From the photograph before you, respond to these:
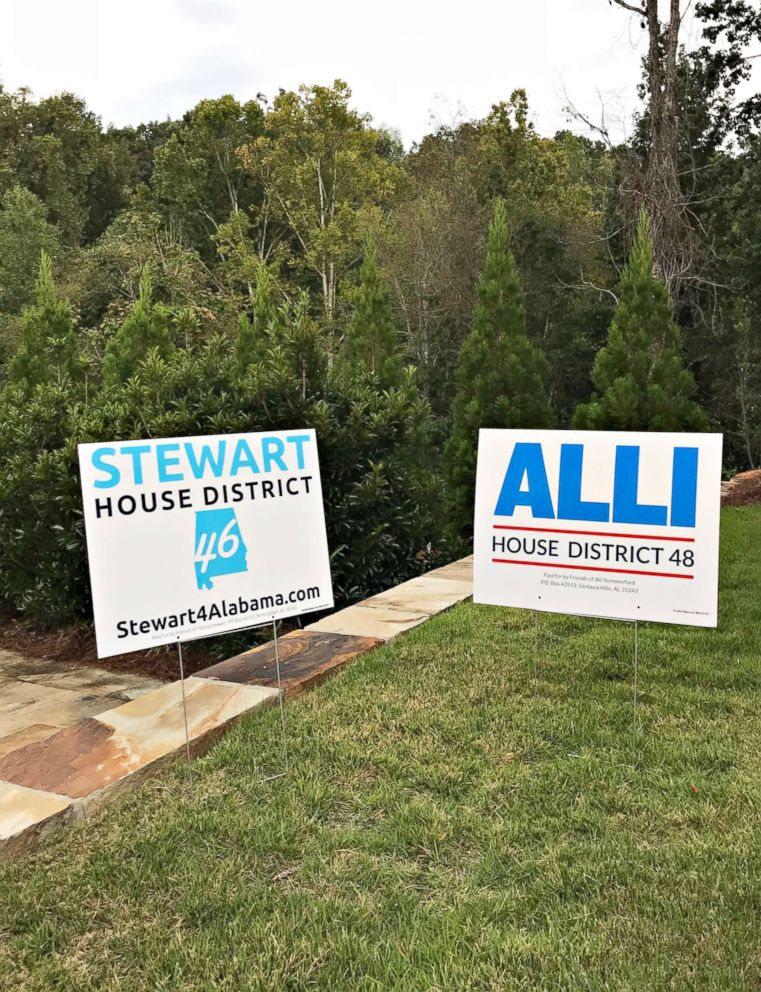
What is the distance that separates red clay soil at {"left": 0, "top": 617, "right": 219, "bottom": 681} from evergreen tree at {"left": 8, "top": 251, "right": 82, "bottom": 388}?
12.5ft

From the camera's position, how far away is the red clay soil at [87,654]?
6.08 metres

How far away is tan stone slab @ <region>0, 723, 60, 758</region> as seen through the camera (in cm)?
431

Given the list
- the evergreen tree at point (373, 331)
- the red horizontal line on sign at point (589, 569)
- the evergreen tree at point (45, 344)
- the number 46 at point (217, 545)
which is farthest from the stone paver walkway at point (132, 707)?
the evergreen tree at point (45, 344)

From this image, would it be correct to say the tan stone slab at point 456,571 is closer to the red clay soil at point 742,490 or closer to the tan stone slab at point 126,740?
the tan stone slab at point 126,740

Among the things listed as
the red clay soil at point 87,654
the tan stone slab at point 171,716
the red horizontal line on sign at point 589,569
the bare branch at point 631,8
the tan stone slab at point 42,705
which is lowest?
the red clay soil at point 87,654

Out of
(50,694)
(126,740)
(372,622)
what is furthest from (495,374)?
(126,740)

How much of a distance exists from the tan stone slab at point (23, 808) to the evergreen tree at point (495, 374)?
260 inches

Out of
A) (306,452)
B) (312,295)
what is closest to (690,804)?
(306,452)

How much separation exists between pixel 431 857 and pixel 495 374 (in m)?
7.33

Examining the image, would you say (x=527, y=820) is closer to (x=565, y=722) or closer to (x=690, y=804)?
(x=690, y=804)

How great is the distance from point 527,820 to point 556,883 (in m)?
0.39

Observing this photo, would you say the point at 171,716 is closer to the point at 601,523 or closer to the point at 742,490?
the point at 601,523

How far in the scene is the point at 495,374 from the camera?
947 centimetres

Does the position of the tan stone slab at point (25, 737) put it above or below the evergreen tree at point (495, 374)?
below
